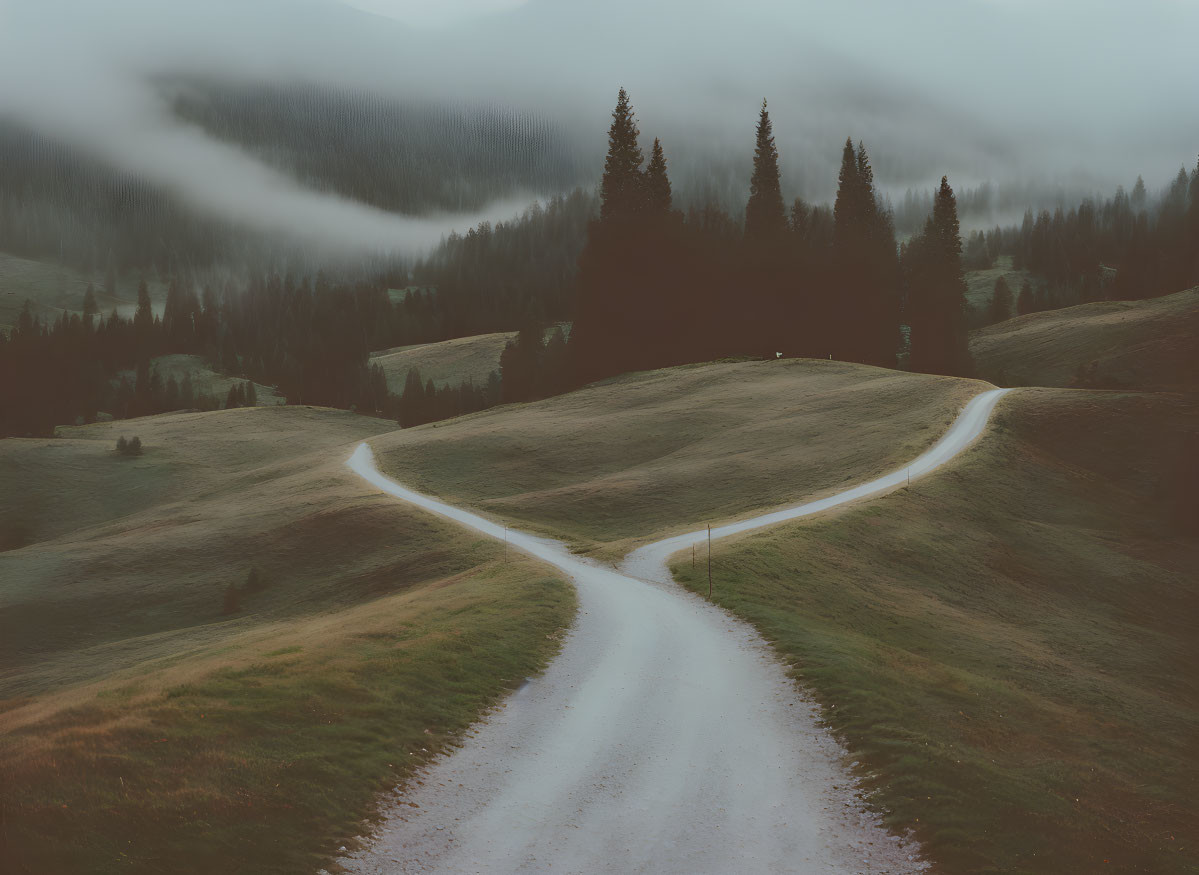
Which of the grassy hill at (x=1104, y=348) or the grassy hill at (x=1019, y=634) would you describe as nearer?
the grassy hill at (x=1019, y=634)

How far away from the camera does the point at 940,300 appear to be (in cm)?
11000

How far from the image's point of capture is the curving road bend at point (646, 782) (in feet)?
43.0

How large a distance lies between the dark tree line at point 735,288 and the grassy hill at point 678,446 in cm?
1851

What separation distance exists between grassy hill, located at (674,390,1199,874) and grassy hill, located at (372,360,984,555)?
870 cm

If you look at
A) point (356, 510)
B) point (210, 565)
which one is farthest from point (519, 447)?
point (210, 565)

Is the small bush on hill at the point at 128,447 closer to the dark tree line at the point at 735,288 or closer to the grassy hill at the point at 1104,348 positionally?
the dark tree line at the point at 735,288

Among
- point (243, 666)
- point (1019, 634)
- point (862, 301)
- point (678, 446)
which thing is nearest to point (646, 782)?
point (243, 666)

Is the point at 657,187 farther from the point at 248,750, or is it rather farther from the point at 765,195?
the point at 248,750

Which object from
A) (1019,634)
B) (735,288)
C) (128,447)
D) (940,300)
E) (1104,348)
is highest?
(735,288)

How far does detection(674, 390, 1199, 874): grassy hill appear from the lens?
50.8 feet

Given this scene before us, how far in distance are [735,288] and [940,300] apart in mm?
27149

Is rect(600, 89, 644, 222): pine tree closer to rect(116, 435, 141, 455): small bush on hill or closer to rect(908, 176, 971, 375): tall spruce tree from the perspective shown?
rect(908, 176, 971, 375): tall spruce tree

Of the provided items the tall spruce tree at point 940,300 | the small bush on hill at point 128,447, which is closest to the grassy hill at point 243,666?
the small bush on hill at point 128,447

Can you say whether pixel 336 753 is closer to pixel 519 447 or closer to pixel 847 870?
pixel 847 870
